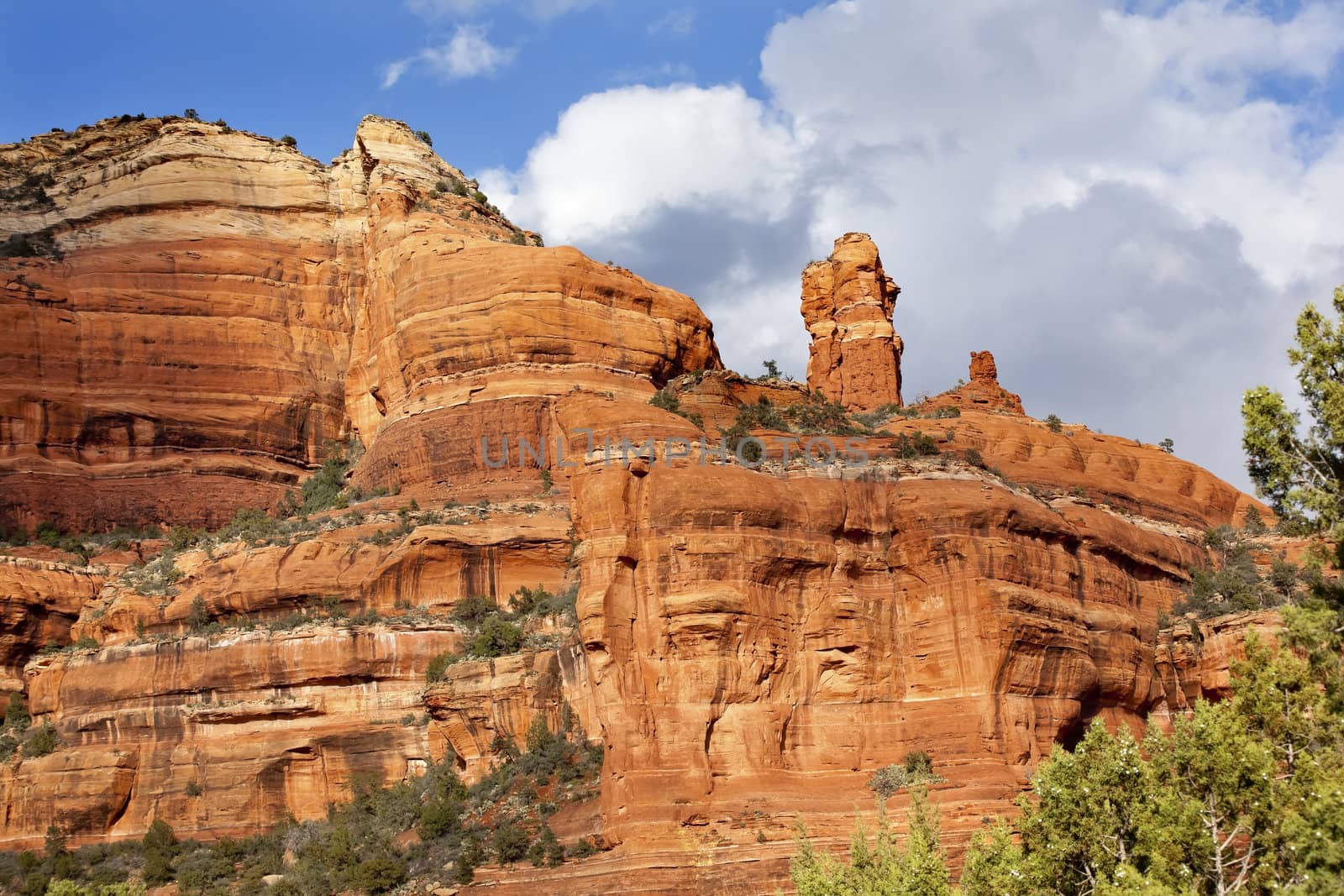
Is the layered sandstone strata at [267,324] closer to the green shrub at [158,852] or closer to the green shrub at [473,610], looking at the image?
the green shrub at [473,610]

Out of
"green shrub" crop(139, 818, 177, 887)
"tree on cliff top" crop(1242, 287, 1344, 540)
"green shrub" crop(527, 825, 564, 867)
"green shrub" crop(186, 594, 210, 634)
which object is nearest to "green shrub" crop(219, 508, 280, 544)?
"green shrub" crop(186, 594, 210, 634)

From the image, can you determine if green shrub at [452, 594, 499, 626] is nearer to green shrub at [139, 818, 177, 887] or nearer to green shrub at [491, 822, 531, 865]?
green shrub at [139, 818, 177, 887]

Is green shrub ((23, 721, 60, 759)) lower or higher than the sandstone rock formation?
lower

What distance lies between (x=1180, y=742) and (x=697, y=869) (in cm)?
1477

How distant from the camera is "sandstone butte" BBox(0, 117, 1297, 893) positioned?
48625 millimetres

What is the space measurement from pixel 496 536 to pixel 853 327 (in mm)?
37793

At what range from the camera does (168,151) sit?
305 ft

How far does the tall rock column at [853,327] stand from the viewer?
308ft

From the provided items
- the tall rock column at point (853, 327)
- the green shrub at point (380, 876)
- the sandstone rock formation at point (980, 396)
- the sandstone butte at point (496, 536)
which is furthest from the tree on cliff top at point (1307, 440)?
the tall rock column at point (853, 327)

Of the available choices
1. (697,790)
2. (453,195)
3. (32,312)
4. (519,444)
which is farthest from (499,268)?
(697,790)

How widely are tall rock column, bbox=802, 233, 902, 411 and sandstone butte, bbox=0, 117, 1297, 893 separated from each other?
0.24 m

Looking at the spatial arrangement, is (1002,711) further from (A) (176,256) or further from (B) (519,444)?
(A) (176,256)

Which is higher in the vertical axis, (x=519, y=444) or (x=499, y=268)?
(x=499, y=268)

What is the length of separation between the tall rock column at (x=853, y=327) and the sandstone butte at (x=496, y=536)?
24 cm
